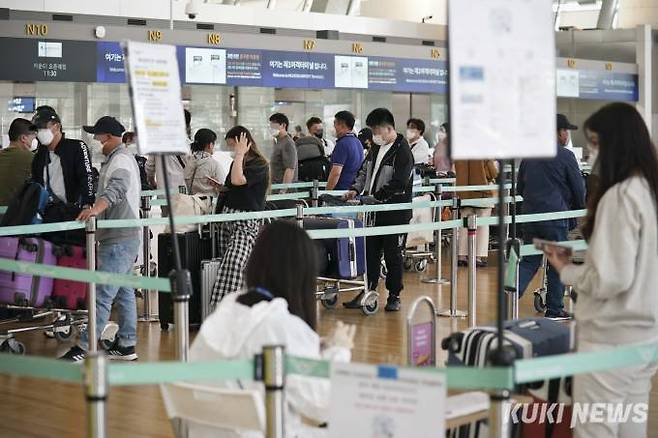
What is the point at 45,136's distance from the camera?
728 centimetres

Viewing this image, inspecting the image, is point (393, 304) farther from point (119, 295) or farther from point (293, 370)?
point (293, 370)

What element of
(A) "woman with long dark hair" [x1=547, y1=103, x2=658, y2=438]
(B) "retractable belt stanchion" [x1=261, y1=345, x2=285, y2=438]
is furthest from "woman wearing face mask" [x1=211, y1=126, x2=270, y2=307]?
(B) "retractable belt stanchion" [x1=261, y1=345, x2=285, y2=438]

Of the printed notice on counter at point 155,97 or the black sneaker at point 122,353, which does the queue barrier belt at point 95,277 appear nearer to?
the printed notice on counter at point 155,97

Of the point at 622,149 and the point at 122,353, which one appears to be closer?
the point at 622,149

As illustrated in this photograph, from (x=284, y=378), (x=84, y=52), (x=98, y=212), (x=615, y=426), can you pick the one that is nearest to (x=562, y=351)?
(x=615, y=426)

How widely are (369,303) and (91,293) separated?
2.81 meters

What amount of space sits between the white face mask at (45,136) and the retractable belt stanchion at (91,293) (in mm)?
775

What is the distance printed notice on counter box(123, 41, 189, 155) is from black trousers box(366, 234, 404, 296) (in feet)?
13.8

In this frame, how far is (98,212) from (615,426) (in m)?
3.85

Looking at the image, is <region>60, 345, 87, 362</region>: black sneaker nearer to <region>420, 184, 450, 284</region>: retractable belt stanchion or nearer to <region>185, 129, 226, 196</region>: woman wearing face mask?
<region>185, 129, 226, 196</region>: woman wearing face mask

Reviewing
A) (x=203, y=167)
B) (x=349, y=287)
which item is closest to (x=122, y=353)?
(x=203, y=167)

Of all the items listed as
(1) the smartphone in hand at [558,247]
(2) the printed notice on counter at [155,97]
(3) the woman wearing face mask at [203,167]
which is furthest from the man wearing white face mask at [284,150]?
(1) the smartphone in hand at [558,247]

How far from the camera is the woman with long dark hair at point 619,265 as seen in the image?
3715mm

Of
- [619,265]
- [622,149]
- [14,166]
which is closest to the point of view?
[619,265]
